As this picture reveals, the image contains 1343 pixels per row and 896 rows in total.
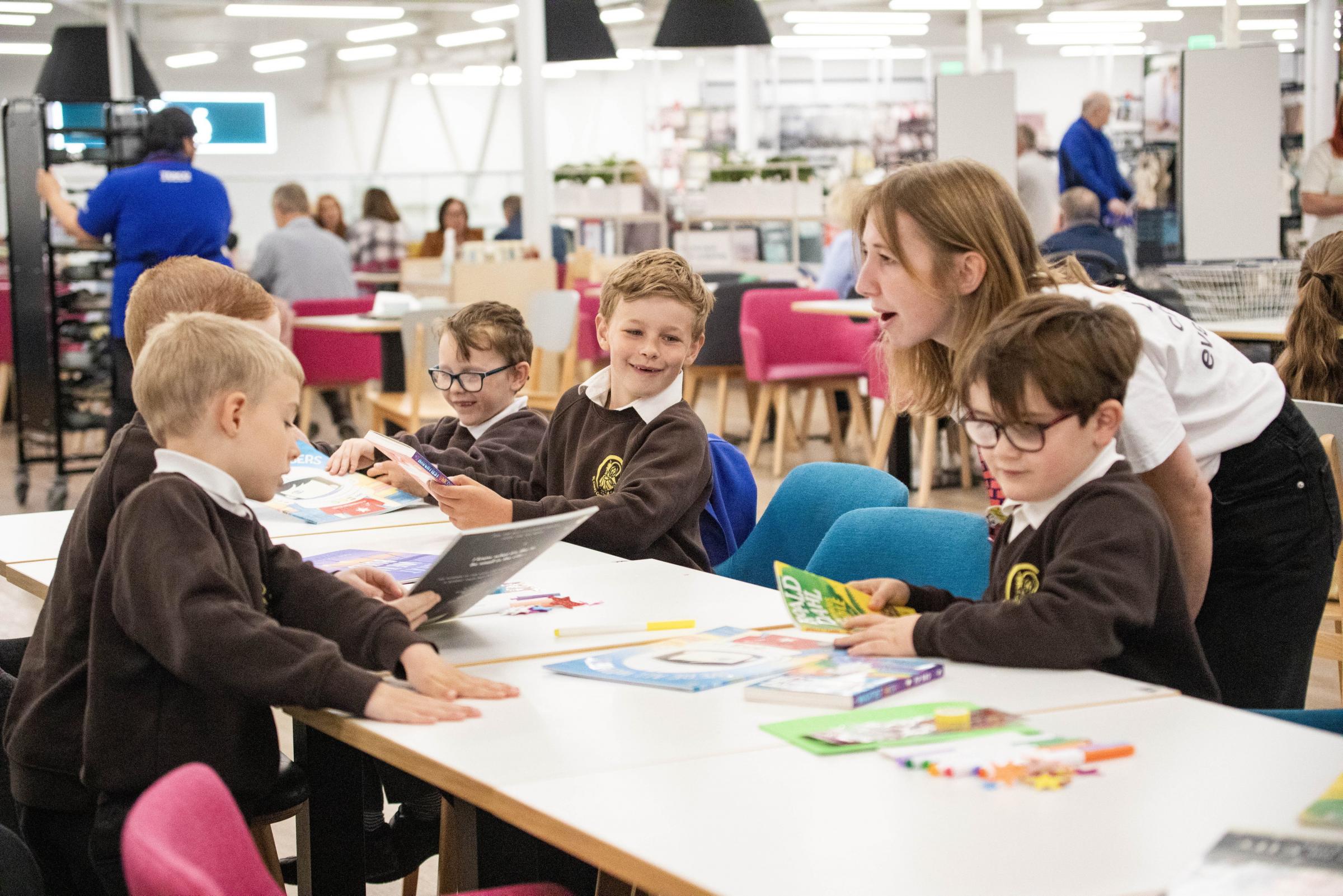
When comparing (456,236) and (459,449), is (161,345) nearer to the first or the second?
(459,449)

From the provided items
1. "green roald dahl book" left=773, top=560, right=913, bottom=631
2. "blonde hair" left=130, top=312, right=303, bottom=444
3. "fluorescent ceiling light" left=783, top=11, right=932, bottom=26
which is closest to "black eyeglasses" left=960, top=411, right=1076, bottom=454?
"green roald dahl book" left=773, top=560, right=913, bottom=631

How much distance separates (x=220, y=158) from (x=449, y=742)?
18742mm

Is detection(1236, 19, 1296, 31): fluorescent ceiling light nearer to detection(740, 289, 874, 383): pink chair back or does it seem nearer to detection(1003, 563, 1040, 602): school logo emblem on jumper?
detection(740, 289, 874, 383): pink chair back

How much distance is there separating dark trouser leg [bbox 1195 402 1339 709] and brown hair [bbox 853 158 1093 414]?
35cm

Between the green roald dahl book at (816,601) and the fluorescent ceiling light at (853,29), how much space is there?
44.1ft

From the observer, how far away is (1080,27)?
14.9 metres

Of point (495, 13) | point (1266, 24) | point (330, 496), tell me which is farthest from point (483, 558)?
point (1266, 24)

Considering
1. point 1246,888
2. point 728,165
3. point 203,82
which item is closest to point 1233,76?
point 728,165

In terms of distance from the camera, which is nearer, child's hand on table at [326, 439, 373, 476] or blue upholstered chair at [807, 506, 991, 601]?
blue upholstered chair at [807, 506, 991, 601]

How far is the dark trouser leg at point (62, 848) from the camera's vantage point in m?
1.71

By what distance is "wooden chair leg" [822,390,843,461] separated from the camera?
7.06m

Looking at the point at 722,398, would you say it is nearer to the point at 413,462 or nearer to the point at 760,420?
the point at 760,420

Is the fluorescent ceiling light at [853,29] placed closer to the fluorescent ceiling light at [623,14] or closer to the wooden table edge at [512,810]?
the fluorescent ceiling light at [623,14]

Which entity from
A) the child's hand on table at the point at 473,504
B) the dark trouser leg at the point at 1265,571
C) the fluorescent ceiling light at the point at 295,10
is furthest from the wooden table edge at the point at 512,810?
the fluorescent ceiling light at the point at 295,10
